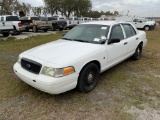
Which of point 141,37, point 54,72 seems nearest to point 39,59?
point 54,72

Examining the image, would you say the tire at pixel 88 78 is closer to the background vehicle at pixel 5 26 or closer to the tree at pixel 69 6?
the background vehicle at pixel 5 26

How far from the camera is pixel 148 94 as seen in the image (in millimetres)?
3611

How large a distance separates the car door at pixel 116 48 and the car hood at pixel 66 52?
17.9 inches

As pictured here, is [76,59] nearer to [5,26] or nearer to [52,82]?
[52,82]

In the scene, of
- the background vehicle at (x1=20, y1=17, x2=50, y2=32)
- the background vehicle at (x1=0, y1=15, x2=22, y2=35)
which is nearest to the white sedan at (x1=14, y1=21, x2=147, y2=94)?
the background vehicle at (x1=0, y1=15, x2=22, y2=35)

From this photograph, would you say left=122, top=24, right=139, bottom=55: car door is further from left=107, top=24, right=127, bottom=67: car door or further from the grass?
the grass

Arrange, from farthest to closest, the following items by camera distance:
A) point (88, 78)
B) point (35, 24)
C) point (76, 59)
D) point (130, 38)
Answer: point (35, 24)
point (130, 38)
point (88, 78)
point (76, 59)

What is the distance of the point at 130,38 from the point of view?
16.9 feet

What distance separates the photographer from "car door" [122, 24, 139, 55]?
5.03 m

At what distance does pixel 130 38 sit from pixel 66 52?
2.53 meters

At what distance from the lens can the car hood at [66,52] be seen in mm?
3219

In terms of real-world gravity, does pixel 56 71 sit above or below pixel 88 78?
above

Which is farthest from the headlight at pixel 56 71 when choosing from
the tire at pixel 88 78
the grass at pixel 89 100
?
the grass at pixel 89 100

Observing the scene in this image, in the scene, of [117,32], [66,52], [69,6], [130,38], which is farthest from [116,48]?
[69,6]
